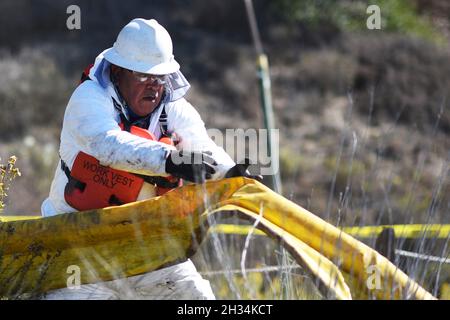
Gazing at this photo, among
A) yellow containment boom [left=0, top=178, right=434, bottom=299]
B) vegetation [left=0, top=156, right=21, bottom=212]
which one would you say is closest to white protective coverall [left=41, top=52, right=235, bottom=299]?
yellow containment boom [left=0, top=178, right=434, bottom=299]

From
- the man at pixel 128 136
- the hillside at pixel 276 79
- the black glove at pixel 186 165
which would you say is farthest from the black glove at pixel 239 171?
the hillside at pixel 276 79

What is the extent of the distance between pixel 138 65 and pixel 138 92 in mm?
171

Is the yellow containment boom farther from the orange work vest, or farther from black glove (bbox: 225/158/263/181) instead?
the orange work vest

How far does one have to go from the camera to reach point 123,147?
242 inches

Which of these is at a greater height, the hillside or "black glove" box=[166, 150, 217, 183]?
"black glove" box=[166, 150, 217, 183]

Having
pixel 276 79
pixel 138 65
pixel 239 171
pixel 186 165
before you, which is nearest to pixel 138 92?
pixel 138 65

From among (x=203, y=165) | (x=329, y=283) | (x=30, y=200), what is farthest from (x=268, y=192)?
(x=30, y=200)

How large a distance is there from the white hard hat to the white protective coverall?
13 centimetres

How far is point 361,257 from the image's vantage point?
5734mm

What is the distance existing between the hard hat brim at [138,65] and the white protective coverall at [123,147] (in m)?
0.06

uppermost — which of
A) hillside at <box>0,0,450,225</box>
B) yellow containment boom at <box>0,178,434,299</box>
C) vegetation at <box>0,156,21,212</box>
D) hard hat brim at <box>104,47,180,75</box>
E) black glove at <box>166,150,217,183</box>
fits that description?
hard hat brim at <box>104,47,180,75</box>

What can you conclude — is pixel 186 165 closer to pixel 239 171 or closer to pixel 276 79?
pixel 239 171

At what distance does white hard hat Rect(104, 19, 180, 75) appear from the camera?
6.54m

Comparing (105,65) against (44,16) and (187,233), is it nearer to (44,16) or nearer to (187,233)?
(187,233)
